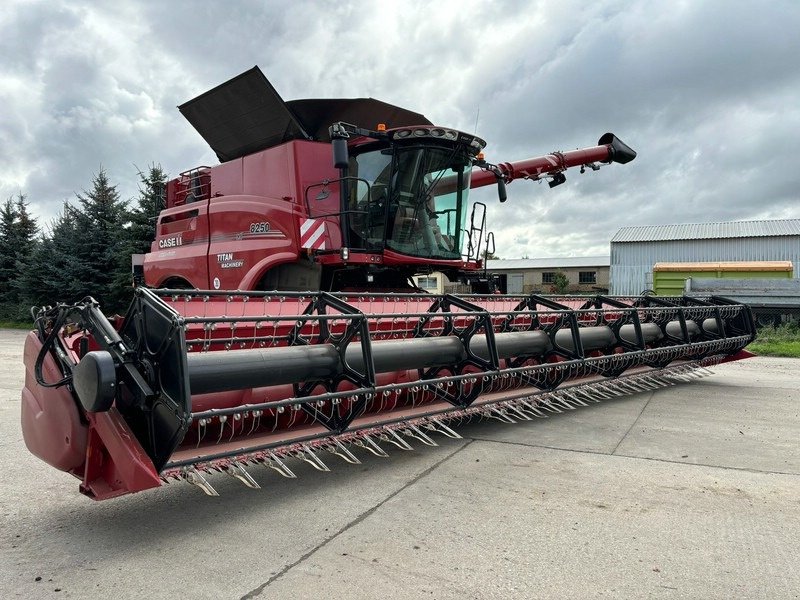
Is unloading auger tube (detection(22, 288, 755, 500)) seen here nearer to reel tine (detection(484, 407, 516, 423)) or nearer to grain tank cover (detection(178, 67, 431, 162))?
reel tine (detection(484, 407, 516, 423))

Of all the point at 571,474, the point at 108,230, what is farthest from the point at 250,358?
the point at 108,230

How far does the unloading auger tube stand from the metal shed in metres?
23.9

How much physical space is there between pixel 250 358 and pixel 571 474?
2.03 metres

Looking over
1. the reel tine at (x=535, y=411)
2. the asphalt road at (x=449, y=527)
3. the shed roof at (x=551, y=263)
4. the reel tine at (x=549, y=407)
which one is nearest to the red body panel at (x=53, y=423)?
the asphalt road at (x=449, y=527)

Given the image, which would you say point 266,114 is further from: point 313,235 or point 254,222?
point 313,235

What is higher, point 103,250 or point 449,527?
point 103,250

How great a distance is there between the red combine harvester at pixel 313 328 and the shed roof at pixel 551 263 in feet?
103

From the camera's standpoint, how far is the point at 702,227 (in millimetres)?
29844

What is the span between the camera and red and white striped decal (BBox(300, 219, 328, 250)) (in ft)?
18.1

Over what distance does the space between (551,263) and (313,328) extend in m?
38.4

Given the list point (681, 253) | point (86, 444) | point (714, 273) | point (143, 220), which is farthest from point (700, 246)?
point (86, 444)

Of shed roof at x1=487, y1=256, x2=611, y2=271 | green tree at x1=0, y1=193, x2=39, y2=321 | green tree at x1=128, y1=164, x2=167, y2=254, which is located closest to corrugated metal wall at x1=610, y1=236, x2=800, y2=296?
shed roof at x1=487, y1=256, x2=611, y2=271

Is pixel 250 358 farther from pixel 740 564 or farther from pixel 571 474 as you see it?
pixel 740 564

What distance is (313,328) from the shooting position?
355 centimetres
